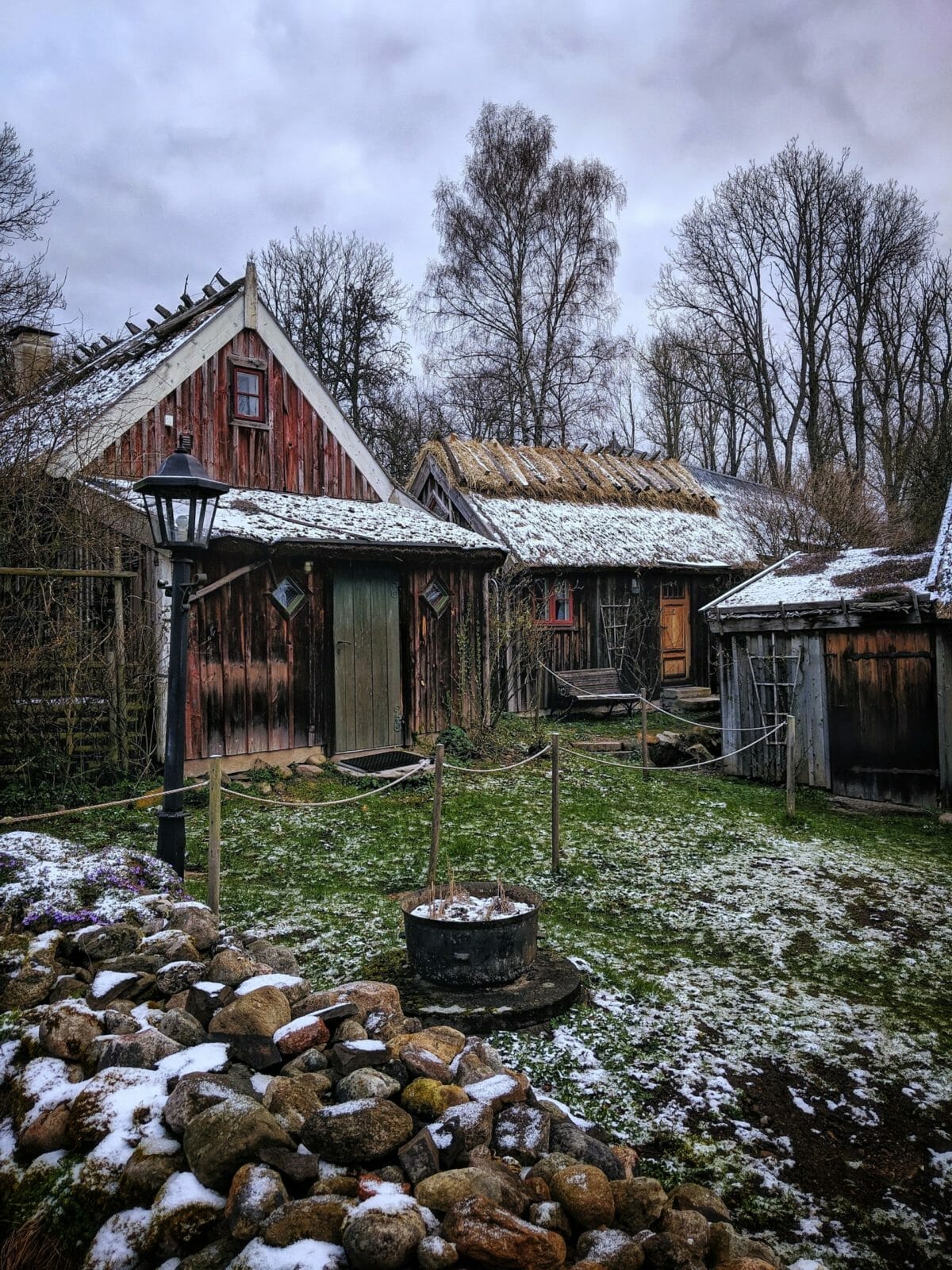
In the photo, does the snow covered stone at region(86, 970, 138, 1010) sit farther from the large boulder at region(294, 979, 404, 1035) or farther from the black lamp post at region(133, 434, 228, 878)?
the black lamp post at region(133, 434, 228, 878)

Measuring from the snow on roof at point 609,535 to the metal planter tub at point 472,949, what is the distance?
11948mm

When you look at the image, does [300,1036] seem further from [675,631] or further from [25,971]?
[675,631]

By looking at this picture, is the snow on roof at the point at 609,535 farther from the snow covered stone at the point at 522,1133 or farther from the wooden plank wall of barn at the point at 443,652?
the snow covered stone at the point at 522,1133

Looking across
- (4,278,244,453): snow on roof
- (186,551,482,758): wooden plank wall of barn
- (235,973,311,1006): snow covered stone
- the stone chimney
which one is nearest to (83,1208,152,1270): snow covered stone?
(235,973,311,1006): snow covered stone

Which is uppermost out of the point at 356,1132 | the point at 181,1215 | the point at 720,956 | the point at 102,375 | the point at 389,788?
the point at 102,375

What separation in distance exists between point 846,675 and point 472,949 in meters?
7.31

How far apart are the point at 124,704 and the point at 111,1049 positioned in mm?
6165

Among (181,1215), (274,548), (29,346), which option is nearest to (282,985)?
(181,1215)

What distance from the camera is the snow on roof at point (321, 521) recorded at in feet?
32.7

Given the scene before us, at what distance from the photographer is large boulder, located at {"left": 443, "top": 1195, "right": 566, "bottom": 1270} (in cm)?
250

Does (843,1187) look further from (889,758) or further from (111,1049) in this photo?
(889,758)

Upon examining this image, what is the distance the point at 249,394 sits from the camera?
12.5 meters

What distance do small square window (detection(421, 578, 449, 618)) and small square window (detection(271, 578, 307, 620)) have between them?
6.64 ft

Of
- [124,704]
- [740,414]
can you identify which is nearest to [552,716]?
[124,704]
